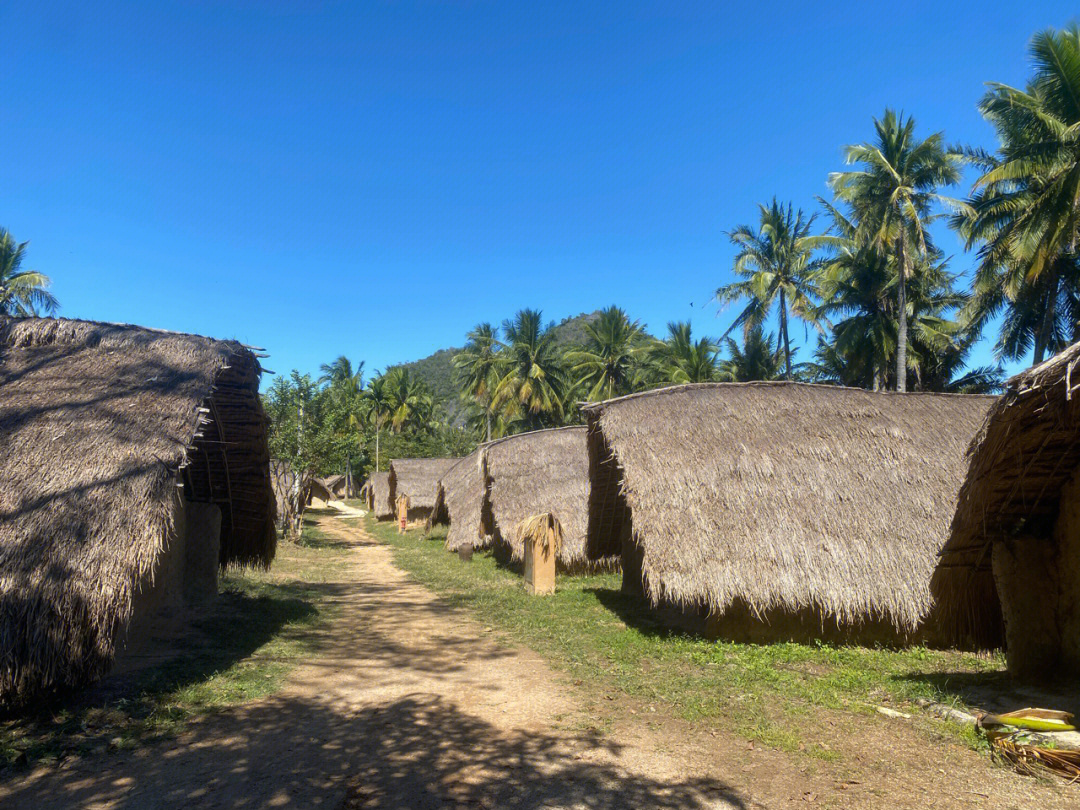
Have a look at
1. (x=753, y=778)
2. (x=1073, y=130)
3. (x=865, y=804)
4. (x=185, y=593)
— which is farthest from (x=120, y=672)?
(x=1073, y=130)

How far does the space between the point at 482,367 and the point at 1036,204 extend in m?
33.3

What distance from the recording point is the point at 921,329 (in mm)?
30234

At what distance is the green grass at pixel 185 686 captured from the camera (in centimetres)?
513

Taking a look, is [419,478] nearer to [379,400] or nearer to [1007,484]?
[1007,484]

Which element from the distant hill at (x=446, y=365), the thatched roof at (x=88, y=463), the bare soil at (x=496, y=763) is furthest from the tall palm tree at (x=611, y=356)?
the distant hill at (x=446, y=365)

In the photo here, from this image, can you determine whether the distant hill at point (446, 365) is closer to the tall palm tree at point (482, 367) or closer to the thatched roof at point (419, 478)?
the tall palm tree at point (482, 367)

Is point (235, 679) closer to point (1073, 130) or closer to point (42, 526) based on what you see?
point (42, 526)

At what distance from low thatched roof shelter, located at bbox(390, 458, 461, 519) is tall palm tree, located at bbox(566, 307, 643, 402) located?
12.3 m

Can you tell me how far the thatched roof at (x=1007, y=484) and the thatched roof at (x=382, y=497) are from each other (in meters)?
30.5

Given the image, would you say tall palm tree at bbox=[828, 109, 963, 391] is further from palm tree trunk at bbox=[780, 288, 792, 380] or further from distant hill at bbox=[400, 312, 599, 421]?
distant hill at bbox=[400, 312, 599, 421]

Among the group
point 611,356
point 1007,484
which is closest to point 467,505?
point 1007,484

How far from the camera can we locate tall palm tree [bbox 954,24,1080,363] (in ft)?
61.0

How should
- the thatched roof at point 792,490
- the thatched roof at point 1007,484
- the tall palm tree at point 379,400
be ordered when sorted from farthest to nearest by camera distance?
the tall palm tree at point 379,400
the thatched roof at point 792,490
the thatched roof at point 1007,484

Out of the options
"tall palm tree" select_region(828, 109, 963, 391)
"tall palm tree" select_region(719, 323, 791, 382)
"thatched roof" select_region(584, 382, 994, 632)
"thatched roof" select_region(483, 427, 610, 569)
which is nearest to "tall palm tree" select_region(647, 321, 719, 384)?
"tall palm tree" select_region(719, 323, 791, 382)
